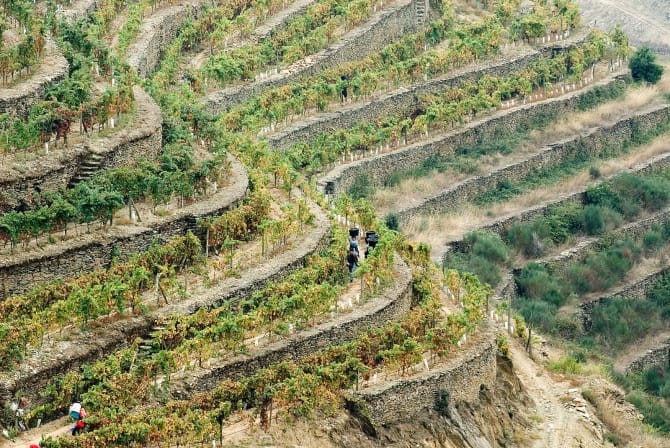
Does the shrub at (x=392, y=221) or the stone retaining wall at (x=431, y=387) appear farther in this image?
the shrub at (x=392, y=221)

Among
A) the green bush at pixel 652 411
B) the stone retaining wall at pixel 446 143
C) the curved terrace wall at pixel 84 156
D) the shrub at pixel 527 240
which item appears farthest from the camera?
the shrub at pixel 527 240

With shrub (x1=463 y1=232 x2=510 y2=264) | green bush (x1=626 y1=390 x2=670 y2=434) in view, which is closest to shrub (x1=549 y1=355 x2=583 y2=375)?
green bush (x1=626 y1=390 x2=670 y2=434)

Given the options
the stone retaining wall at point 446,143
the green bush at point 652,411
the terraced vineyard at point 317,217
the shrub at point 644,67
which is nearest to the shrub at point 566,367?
the terraced vineyard at point 317,217

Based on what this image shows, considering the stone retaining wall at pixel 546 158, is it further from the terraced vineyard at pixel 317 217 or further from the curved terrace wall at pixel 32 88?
the curved terrace wall at pixel 32 88

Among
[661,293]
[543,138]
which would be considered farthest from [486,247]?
[543,138]

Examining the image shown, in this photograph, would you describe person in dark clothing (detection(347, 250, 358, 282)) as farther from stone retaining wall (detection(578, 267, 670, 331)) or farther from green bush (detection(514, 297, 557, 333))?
stone retaining wall (detection(578, 267, 670, 331))

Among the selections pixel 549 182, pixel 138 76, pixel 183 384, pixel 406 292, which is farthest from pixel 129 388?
pixel 549 182
